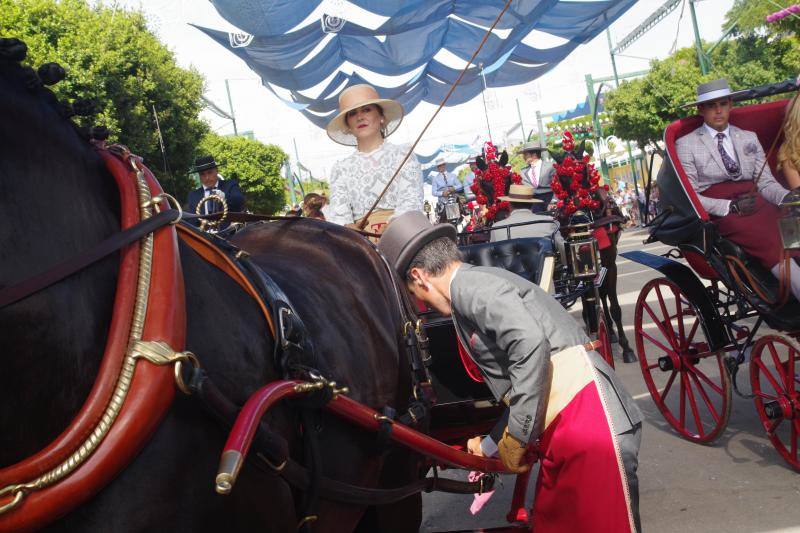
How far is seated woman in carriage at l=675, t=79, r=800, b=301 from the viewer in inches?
160

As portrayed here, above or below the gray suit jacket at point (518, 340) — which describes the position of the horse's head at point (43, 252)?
above

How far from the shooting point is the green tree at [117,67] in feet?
37.1

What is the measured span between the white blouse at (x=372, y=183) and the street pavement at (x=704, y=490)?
59.6 inches

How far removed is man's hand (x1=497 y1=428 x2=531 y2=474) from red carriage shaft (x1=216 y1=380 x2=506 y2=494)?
178mm

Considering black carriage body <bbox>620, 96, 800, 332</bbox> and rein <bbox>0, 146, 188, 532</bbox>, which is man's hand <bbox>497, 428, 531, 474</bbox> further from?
black carriage body <bbox>620, 96, 800, 332</bbox>

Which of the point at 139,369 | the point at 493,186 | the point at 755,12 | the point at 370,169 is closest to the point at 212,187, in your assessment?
the point at 493,186

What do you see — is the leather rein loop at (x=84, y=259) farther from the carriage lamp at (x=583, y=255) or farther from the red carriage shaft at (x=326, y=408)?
the carriage lamp at (x=583, y=255)

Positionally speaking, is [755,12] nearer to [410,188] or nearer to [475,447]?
[410,188]

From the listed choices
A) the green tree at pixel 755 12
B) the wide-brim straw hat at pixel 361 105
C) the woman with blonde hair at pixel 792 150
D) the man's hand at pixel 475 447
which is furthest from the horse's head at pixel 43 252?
the green tree at pixel 755 12

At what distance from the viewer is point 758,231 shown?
12.9 feet

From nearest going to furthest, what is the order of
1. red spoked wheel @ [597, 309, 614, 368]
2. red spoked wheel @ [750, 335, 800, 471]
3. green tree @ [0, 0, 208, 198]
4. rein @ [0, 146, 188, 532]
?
rein @ [0, 146, 188, 532], red spoked wheel @ [750, 335, 800, 471], red spoked wheel @ [597, 309, 614, 368], green tree @ [0, 0, 208, 198]

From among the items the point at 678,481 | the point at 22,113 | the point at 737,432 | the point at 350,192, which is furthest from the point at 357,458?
the point at 737,432

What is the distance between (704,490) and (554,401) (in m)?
1.90

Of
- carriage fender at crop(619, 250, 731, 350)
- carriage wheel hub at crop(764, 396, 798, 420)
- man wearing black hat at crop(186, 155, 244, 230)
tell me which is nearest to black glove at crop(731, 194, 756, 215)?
carriage fender at crop(619, 250, 731, 350)
